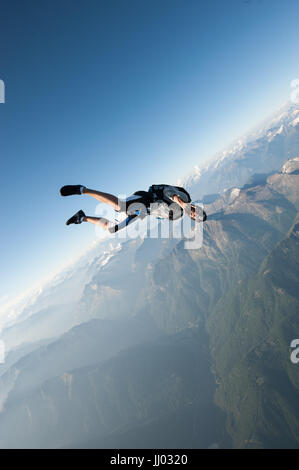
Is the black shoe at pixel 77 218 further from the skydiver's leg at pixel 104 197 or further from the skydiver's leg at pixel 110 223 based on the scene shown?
the skydiver's leg at pixel 104 197

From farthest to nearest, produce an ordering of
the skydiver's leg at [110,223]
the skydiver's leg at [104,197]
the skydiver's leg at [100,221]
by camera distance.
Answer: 1. the skydiver's leg at [100,221]
2. the skydiver's leg at [110,223]
3. the skydiver's leg at [104,197]

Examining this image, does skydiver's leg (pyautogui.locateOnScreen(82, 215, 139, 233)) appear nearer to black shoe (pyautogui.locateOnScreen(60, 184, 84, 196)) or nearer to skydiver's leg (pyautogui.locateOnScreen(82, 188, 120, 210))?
skydiver's leg (pyautogui.locateOnScreen(82, 188, 120, 210))

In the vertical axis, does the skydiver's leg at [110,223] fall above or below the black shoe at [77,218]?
below

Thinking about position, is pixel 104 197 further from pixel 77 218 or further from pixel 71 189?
pixel 77 218

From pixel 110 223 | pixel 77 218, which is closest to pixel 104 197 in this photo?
pixel 110 223

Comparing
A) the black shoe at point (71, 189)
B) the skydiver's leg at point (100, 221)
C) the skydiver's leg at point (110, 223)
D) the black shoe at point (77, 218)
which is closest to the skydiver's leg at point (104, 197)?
the black shoe at point (71, 189)

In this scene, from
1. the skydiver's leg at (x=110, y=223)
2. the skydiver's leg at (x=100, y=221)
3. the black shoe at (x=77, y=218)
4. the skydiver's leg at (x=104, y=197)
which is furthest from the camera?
the black shoe at (x=77, y=218)

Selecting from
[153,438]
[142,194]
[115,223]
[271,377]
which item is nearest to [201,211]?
[142,194]
